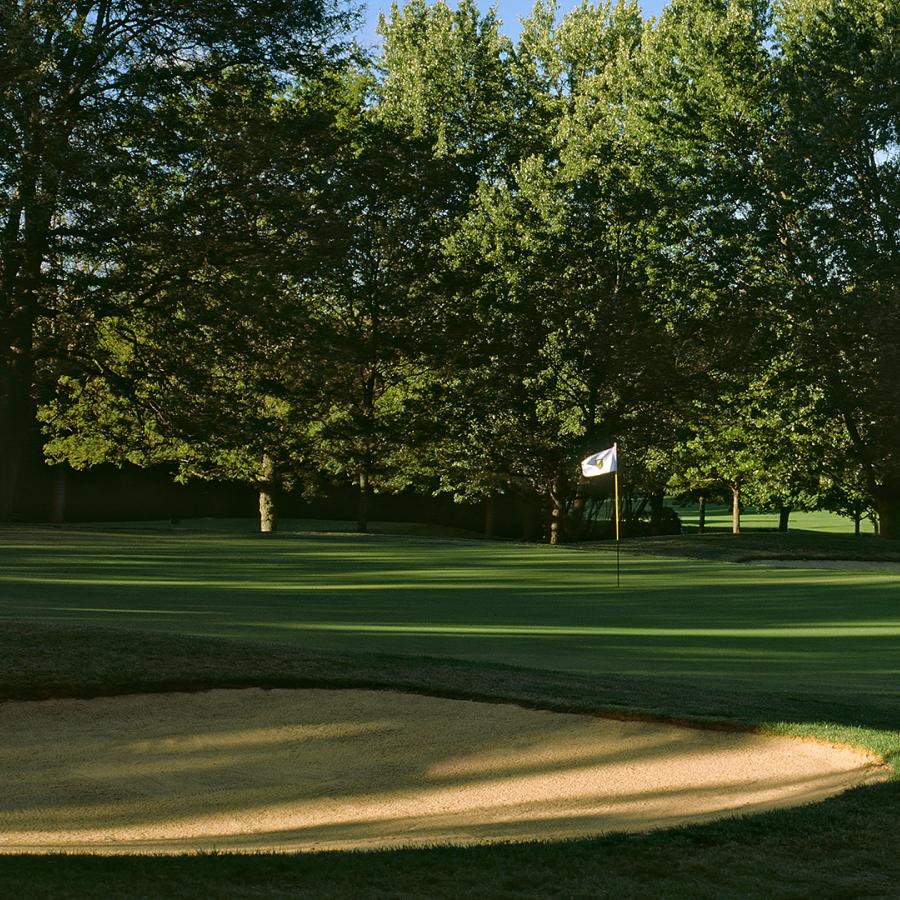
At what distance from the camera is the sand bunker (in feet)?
21.8

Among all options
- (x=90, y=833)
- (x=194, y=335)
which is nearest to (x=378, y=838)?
(x=90, y=833)

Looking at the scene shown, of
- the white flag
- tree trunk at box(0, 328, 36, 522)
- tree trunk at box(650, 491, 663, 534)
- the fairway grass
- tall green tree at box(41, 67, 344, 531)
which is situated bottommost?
the fairway grass

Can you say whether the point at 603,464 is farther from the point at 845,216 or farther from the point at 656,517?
the point at 656,517

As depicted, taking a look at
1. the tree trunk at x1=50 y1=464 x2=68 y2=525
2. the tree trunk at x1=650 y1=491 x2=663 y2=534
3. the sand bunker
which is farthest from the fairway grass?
the tree trunk at x1=650 y1=491 x2=663 y2=534

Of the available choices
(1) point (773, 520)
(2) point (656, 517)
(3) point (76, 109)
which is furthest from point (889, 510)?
(1) point (773, 520)

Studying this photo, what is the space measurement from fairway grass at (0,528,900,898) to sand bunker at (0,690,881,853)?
14.7 inches

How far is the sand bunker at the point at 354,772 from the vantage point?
6.65 metres

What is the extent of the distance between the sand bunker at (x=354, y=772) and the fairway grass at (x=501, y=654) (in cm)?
37

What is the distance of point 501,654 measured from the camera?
12.4m

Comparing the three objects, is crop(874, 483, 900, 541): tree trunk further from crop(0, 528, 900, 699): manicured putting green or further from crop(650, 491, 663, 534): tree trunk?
crop(0, 528, 900, 699): manicured putting green

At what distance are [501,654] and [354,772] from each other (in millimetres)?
4650

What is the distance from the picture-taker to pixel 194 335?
20.7 metres

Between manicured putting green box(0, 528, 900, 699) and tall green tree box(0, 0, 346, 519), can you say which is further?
tall green tree box(0, 0, 346, 519)

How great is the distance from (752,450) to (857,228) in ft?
22.6
